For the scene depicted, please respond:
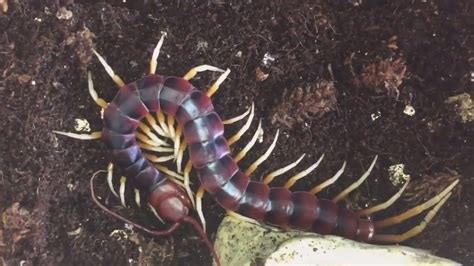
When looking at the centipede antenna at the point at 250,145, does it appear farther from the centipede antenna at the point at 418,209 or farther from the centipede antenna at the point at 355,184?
the centipede antenna at the point at 418,209

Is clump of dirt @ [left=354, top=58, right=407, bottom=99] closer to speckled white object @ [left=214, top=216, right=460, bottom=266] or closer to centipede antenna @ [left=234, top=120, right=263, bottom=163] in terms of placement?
centipede antenna @ [left=234, top=120, right=263, bottom=163]

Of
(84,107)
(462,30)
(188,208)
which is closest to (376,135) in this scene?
(462,30)

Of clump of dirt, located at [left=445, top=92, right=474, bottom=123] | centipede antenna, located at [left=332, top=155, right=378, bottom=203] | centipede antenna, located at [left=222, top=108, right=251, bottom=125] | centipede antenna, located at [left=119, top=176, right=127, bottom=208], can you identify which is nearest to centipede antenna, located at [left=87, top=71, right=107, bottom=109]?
centipede antenna, located at [left=119, top=176, right=127, bottom=208]

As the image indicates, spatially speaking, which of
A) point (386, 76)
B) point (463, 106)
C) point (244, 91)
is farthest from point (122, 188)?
point (463, 106)

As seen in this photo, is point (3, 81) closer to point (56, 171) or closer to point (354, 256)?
point (56, 171)

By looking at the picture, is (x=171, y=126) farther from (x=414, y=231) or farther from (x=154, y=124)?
(x=414, y=231)

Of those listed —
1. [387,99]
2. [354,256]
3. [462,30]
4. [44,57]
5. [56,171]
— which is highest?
[462,30]

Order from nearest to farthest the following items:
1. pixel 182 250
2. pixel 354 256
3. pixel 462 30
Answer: pixel 354 256 < pixel 462 30 < pixel 182 250
